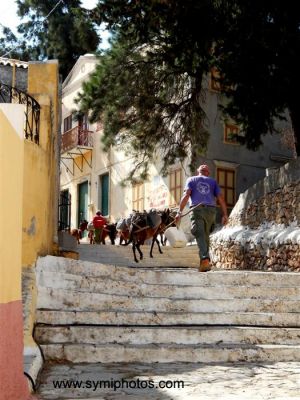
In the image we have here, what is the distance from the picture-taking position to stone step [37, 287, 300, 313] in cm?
673

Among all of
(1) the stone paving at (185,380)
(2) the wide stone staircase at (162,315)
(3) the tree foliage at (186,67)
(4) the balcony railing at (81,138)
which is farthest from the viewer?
(4) the balcony railing at (81,138)

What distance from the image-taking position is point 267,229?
45.5 feet

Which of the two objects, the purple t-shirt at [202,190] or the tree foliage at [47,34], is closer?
the purple t-shirt at [202,190]

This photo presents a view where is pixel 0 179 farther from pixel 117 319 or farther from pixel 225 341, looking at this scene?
pixel 225 341

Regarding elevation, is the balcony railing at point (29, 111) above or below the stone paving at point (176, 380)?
above

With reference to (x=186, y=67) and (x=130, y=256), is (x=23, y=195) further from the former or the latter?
(x=186, y=67)

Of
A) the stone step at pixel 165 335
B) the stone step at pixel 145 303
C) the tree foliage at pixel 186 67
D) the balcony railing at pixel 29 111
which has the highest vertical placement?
the tree foliage at pixel 186 67

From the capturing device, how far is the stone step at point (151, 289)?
23.3 feet

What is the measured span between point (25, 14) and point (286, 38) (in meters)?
25.1

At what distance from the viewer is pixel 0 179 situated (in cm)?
419

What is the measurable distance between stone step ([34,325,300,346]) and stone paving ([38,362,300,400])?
1.33ft

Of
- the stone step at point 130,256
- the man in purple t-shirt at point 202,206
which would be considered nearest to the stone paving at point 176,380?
the man in purple t-shirt at point 202,206

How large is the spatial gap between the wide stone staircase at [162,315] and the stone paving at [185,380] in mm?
181

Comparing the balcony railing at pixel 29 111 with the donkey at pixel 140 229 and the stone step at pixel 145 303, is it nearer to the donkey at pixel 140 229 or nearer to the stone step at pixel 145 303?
the stone step at pixel 145 303
